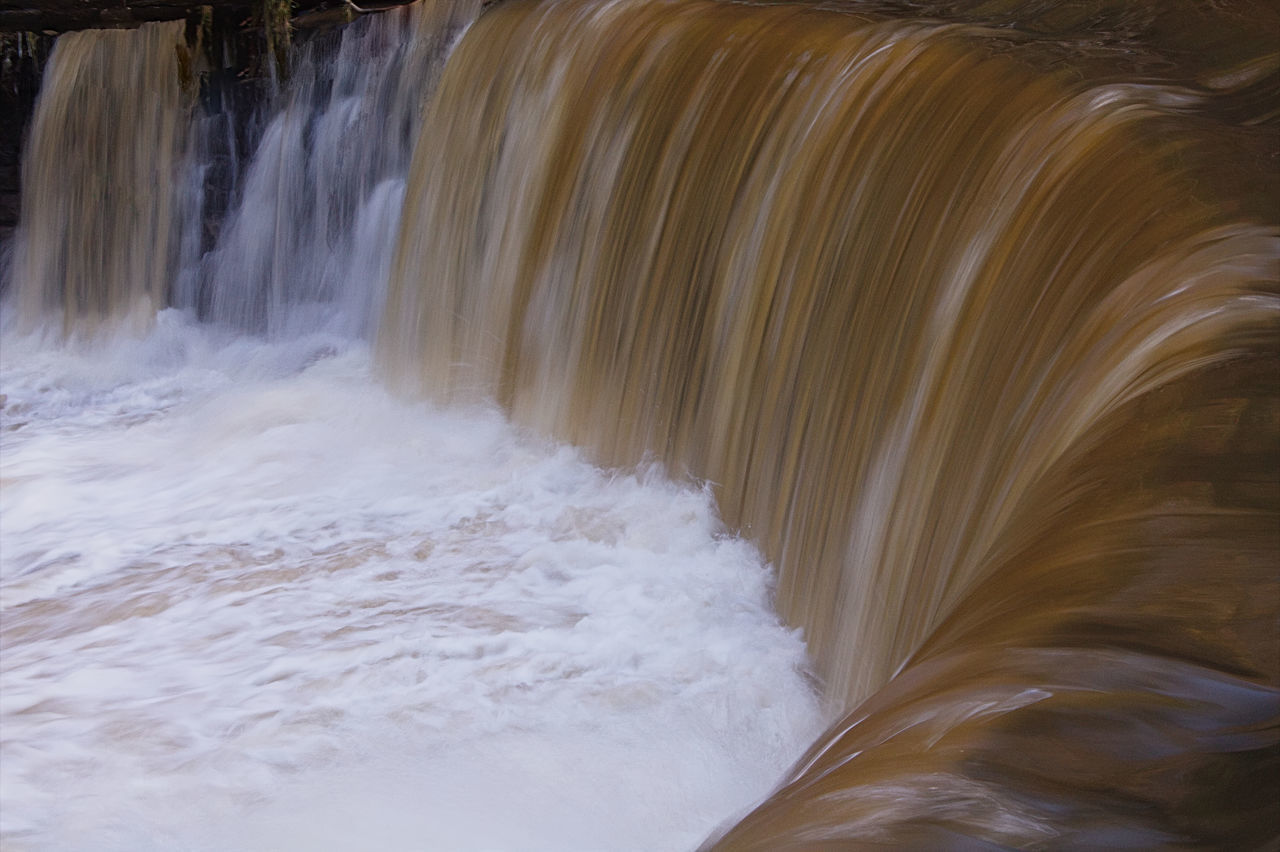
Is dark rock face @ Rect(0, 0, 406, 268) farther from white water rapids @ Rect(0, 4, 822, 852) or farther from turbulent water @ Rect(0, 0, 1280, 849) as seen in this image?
turbulent water @ Rect(0, 0, 1280, 849)

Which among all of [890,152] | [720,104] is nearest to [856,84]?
[890,152]

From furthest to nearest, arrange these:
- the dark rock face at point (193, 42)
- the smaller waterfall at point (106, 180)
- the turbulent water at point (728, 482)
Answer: the smaller waterfall at point (106, 180) < the dark rock face at point (193, 42) < the turbulent water at point (728, 482)

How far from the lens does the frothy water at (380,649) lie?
8.97ft

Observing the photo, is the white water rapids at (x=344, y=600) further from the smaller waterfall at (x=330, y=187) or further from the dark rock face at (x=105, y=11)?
the dark rock face at (x=105, y=11)

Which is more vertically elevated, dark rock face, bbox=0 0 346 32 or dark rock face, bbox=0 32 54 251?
dark rock face, bbox=0 0 346 32

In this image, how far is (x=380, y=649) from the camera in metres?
3.42

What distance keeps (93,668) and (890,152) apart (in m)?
2.45

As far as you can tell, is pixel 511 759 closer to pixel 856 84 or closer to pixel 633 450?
pixel 633 450

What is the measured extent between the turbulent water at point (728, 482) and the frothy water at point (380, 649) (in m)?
0.02

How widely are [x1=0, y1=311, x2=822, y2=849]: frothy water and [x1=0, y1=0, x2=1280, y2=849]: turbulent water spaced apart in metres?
0.02

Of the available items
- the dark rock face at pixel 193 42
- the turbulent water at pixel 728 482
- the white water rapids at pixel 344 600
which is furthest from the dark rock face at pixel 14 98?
the turbulent water at pixel 728 482

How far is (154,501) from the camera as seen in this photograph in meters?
4.79

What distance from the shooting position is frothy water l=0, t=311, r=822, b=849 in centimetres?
273

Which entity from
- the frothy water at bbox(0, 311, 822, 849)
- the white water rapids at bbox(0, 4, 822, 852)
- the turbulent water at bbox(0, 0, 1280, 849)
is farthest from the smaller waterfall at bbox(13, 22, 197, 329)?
the frothy water at bbox(0, 311, 822, 849)
